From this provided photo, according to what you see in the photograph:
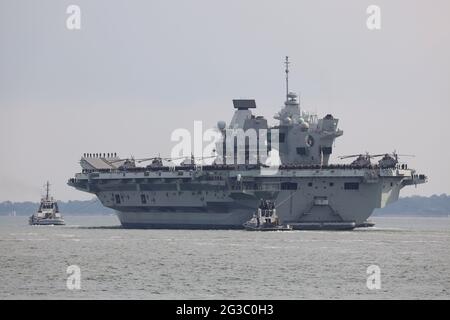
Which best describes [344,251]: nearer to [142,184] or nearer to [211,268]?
[211,268]

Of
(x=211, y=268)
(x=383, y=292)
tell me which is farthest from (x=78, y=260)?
(x=383, y=292)

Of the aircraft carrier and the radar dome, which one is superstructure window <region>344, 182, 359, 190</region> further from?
the radar dome

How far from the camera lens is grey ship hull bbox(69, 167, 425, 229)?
82125mm

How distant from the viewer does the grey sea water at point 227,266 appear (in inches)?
1710

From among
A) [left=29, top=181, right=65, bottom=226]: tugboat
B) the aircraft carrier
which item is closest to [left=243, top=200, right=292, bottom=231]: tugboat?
the aircraft carrier

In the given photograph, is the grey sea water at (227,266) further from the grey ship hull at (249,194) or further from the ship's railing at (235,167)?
the ship's railing at (235,167)

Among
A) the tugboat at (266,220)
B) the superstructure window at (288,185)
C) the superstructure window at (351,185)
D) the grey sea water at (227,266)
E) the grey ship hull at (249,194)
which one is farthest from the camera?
the superstructure window at (288,185)

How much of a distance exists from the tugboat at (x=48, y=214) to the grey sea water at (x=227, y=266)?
143ft

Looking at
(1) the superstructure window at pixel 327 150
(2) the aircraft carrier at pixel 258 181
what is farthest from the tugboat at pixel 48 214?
(1) the superstructure window at pixel 327 150

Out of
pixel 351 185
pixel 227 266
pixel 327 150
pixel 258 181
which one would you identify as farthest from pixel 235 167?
pixel 227 266

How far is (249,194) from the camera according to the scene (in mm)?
84250

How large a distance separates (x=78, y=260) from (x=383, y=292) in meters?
18.7
